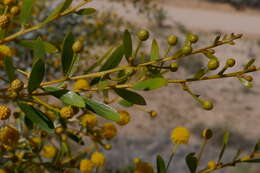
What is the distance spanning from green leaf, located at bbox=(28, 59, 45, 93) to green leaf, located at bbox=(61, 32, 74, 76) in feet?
0.37

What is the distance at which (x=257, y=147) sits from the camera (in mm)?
1277

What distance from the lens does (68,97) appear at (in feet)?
3.24

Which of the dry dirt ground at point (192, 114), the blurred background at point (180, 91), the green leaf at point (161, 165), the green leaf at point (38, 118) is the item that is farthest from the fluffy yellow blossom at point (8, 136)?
the dry dirt ground at point (192, 114)

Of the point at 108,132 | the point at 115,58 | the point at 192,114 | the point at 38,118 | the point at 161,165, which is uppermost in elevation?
the point at 115,58

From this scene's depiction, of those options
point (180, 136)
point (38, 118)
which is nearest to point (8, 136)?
point (38, 118)

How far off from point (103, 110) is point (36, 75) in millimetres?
173

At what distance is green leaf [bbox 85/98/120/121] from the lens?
1007 mm

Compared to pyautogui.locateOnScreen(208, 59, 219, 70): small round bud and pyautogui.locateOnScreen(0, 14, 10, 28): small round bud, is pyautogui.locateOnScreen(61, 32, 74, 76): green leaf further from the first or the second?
pyautogui.locateOnScreen(208, 59, 219, 70): small round bud

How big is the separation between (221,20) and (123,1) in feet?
7.36

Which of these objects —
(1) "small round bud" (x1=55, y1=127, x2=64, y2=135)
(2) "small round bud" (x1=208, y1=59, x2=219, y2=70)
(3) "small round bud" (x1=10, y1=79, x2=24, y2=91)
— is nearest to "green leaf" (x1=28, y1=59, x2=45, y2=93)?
(3) "small round bud" (x1=10, y1=79, x2=24, y2=91)

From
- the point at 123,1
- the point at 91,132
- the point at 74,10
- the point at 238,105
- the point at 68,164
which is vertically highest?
the point at 74,10

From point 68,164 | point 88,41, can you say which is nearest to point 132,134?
point 88,41

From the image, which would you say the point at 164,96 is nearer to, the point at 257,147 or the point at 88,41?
the point at 88,41

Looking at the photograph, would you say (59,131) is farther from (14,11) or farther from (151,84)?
(151,84)
